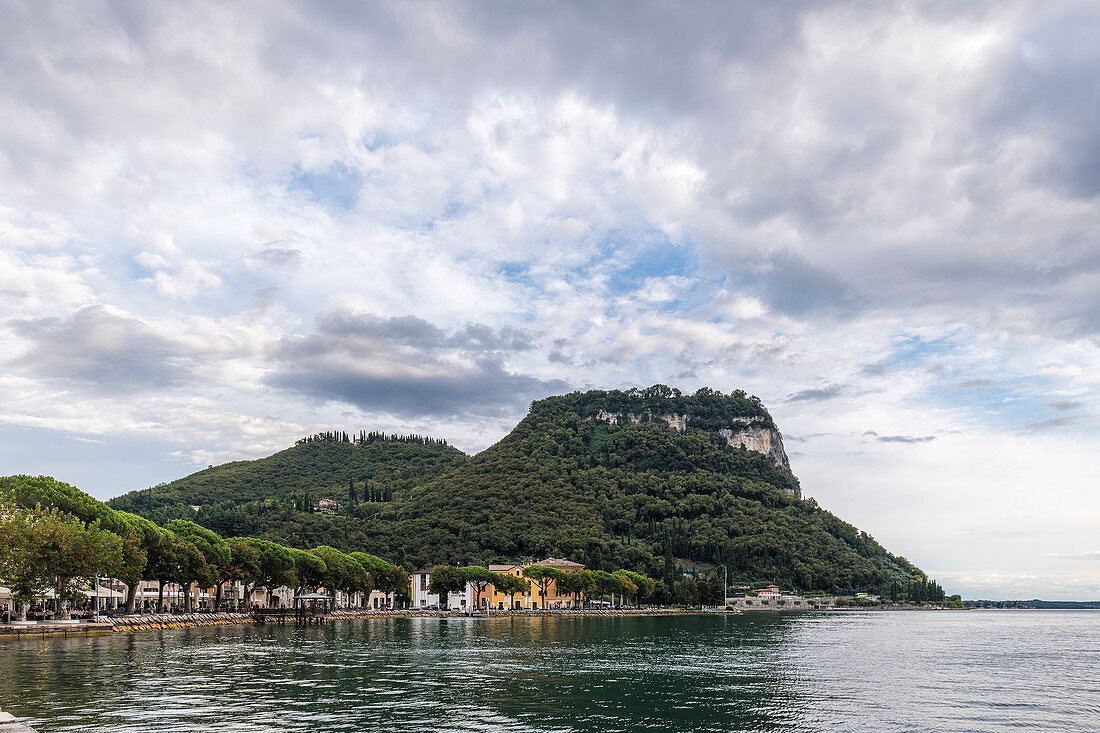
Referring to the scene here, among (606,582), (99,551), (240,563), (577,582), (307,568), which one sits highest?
(99,551)

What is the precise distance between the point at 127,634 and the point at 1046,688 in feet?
272

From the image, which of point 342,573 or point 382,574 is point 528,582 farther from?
point 342,573

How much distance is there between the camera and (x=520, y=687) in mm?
47781

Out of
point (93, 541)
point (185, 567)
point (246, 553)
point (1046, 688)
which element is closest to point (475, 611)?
point (246, 553)

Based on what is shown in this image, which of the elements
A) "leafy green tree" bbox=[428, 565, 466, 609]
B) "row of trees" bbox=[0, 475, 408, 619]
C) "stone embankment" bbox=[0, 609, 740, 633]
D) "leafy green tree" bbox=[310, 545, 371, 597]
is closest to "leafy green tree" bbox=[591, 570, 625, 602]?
"stone embankment" bbox=[0, 609, 740, 633]

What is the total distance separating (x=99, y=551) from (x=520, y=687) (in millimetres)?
49331

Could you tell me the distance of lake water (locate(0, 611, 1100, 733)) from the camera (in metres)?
36.7

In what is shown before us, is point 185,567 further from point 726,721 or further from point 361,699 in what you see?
point 726,721

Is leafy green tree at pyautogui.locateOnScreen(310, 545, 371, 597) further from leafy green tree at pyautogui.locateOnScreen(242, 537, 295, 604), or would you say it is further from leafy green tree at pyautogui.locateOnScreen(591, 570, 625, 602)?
leafy green tree at pyautogui.locateOnScreen(591, 570, 625, 602)

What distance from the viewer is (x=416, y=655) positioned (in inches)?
2702

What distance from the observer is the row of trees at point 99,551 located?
2805 inches

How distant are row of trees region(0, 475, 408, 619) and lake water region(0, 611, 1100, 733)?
267 inches

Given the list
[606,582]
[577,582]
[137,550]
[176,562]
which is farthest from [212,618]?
[606,582]

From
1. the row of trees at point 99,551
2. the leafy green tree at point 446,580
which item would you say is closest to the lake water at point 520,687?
the row of trees at point 99,551
